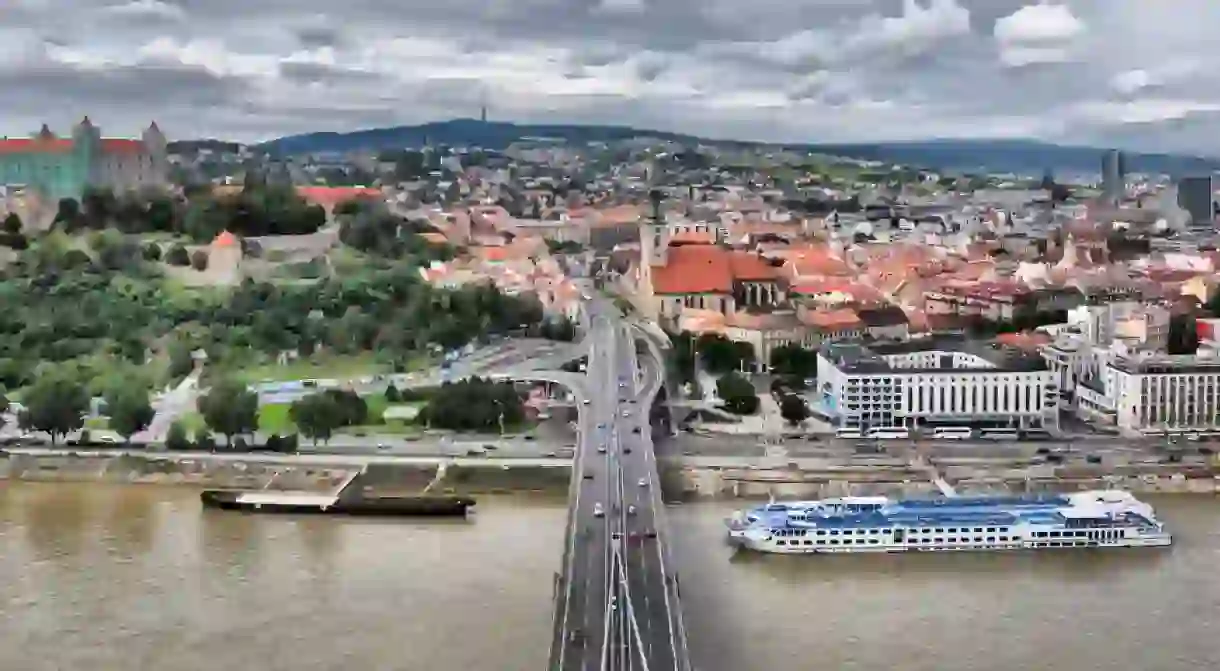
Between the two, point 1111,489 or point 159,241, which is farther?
point 159,241

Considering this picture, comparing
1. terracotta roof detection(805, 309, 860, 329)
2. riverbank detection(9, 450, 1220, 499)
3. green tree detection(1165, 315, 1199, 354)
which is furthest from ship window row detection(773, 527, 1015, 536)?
terracotta roof detection(805, 309, 860, 329)

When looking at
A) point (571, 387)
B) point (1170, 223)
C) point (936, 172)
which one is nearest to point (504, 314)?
point (571, 387)

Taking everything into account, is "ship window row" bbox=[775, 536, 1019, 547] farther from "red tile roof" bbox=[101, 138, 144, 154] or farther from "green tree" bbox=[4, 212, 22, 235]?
"red tile roof" bbox=[101, 138, 144, 154]

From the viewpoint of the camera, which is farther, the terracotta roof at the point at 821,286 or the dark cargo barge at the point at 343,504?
the terracotta roof at the point at 821,286

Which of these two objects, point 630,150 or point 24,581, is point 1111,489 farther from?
point 630,150

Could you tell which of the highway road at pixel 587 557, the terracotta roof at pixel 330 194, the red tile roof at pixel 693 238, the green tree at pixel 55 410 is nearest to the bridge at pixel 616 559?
the highway road at pixel 587 557

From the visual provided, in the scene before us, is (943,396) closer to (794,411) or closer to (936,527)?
(794,411)

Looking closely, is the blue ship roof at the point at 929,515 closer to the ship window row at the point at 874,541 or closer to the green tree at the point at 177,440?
the ship window row at the point at 874,541
